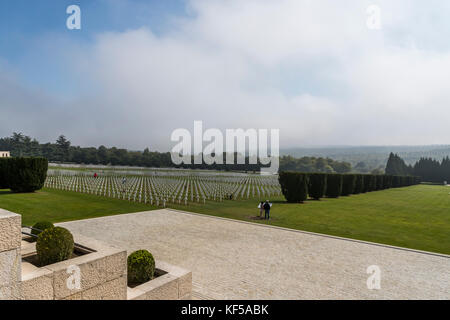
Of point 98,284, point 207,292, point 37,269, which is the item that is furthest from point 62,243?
point 207,292

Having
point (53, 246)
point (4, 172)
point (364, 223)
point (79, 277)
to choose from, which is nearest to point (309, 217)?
point (364, 223)

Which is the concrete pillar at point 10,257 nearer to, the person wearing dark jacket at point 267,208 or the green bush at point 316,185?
the person wearing dark jacket at point 267,208

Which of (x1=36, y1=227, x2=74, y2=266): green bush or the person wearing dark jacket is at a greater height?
(x1=36, y1=227, x2=74, y2=266): green bush

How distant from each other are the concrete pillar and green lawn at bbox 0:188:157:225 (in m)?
11.6

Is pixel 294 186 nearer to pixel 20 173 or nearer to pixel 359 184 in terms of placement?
pixel 359 184

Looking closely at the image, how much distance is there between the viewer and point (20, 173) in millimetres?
21641

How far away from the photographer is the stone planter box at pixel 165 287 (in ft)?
17.4

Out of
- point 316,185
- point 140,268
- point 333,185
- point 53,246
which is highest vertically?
point 53,246

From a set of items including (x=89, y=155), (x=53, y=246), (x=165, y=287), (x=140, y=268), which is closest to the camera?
(x=53, y=246)

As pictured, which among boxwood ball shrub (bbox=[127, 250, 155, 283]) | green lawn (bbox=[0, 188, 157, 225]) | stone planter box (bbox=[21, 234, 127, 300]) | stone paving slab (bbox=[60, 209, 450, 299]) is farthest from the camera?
green lawn (bbox=[0, 188, 157, 225])

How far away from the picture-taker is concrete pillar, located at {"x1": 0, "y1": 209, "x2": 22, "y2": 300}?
378 cm

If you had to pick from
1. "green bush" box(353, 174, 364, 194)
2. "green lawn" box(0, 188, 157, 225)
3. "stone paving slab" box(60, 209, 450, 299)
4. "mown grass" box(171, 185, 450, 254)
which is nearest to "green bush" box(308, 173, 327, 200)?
"mown grass" box(171, 185, 450, 254)

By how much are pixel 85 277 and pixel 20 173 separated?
22.3m

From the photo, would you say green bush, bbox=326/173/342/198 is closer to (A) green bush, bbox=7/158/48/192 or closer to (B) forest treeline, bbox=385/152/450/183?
(A) green bush, bbox=7/158/48/192
